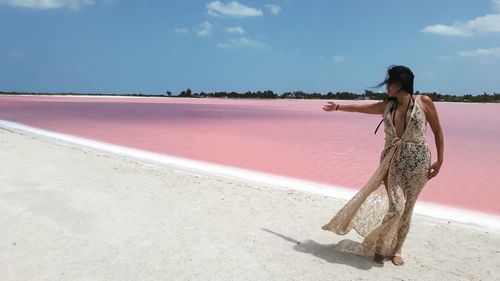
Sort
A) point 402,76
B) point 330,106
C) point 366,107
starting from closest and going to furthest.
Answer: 1. point 402,76
2. point 366,107
3. point 330,106

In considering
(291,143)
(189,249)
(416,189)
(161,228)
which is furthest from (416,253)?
(291,143)

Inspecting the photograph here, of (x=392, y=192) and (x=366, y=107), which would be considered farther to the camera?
(x=366, y=107)

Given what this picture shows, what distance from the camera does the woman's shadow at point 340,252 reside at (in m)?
3.52

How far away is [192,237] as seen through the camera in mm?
3854

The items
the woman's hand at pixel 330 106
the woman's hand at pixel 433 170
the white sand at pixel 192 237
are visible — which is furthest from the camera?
the woman's hand at pixel 330 106

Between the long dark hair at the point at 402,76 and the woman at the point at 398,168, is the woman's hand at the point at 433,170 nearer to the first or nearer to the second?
the woman at the point at 398,168

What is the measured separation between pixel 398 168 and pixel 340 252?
832 mm

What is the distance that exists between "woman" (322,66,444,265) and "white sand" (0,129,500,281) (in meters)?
0.22

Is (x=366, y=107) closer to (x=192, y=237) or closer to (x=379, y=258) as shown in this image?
(x=379, y=258)

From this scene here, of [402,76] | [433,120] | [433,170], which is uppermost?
[402,76]

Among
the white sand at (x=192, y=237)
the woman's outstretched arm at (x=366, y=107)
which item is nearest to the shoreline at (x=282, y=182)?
the white sand at (x=192, y=237)

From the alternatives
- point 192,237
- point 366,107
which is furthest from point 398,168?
point 192,237

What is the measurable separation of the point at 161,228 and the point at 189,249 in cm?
55

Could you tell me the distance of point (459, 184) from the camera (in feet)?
22.8
